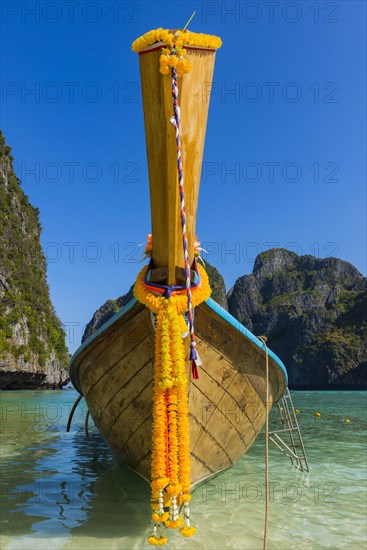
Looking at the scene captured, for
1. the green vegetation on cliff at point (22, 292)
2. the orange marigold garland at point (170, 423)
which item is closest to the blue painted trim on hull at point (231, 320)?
the orange marigold garland at point (170, 423)

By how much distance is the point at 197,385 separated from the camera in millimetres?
4203

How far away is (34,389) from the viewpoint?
49000mm

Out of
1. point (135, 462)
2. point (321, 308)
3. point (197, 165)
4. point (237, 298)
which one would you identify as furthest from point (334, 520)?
point (237, 298)

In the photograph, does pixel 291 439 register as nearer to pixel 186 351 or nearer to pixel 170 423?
pixel 186 351

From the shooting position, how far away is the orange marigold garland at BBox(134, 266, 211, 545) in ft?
10.4

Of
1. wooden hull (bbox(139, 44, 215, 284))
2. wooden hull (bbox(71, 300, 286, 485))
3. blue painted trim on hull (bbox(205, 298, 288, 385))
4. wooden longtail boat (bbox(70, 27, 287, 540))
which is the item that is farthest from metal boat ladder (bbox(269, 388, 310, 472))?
wooden hull (bbox(139, 44, 215, 284))

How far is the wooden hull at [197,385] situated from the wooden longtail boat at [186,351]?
12mm

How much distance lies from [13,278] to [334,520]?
4506 centimetres

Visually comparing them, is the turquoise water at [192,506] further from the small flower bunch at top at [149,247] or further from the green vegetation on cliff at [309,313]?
the green vegetation on cliff at [309,313]

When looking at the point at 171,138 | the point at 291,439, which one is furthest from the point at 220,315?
the point at 291,439

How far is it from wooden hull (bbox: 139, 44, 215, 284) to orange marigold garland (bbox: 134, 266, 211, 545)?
1.51ft

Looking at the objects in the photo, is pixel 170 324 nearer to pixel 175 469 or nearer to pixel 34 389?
pixel 175 469

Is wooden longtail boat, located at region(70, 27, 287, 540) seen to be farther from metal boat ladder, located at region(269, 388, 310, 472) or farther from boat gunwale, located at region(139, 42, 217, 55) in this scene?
metal boat ladder, located at region(269, 388, 310, 472)

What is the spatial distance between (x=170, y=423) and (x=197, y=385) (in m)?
0.92
